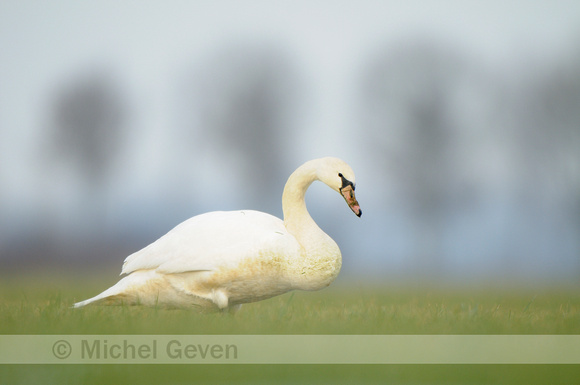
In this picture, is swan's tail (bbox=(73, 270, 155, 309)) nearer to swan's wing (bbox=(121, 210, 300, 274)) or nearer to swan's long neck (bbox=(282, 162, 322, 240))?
swan's wing (bbox=(121, 210, 300, 274))

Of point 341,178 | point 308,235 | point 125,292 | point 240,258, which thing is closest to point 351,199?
point 341,178

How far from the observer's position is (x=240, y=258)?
7102 millimetres

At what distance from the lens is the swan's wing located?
715 centimetres

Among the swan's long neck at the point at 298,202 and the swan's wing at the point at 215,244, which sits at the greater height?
the swan's long neck at the point at 298,202

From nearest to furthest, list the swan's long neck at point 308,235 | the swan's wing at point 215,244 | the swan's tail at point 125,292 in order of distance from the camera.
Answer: the swan's wing at point 215,244
the swan's long neck at point 308,235
the swan's tail at point 125,292

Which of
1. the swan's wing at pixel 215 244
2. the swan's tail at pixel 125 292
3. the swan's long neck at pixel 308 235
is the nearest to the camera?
the swan's wing at pixel 215 244

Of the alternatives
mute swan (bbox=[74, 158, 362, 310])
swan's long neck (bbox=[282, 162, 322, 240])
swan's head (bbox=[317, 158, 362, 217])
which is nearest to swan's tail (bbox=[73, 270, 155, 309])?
mute swan (bbox=[74, 158, 362, 310])

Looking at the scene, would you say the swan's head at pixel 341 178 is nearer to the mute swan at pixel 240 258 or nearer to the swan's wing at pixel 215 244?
the mute swan at pixel 240 258

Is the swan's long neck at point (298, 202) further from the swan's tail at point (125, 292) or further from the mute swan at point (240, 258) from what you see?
the swan's tail at point (125, 292)

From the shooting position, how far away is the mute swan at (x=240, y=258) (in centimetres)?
716

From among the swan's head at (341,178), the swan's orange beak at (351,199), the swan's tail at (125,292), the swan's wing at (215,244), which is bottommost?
the swan's tail at (125,292)

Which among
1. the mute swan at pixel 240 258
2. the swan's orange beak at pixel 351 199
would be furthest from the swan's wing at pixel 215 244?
the swan's orange beak at pixel 351 199

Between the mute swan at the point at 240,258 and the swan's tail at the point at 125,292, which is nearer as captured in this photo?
the mute swan at the point at 240,258

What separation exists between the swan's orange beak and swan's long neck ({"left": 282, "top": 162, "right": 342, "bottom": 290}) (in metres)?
0.47
